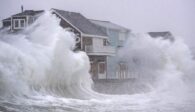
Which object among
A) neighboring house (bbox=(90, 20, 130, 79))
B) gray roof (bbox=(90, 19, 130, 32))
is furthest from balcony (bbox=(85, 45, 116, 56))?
gray roof (bbox=(90, 19, 130, 32))

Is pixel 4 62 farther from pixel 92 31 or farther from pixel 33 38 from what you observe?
pixel 92 31

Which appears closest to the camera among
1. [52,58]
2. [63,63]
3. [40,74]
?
[40,74]

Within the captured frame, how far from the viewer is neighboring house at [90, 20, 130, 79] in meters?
42.7

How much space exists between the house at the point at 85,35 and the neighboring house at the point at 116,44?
196cm

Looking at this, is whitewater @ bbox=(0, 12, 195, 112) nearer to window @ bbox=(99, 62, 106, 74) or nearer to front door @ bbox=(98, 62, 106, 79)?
front door @ bbox=(98, 62, 106, 79)

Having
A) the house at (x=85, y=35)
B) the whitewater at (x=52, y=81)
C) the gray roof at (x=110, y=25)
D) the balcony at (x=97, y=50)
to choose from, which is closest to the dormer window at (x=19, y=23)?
the house at (x=85, y=35)

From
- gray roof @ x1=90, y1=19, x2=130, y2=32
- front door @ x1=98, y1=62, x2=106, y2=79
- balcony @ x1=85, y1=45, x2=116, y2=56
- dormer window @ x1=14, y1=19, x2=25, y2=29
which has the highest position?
dormer window @ x1=14, y1=19, x2=25, y2=29

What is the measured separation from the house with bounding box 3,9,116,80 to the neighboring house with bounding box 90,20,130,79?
1960 mm

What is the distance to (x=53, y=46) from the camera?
21.3 meters

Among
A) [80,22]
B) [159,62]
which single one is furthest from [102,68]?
[159,62]

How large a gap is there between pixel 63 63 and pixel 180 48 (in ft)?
68.6

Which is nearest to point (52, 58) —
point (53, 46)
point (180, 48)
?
point (53, 46)

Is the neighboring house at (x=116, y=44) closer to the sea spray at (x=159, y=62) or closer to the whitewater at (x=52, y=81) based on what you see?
the sea spray at (x=159, y=62)

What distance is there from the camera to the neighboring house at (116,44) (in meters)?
42.7
